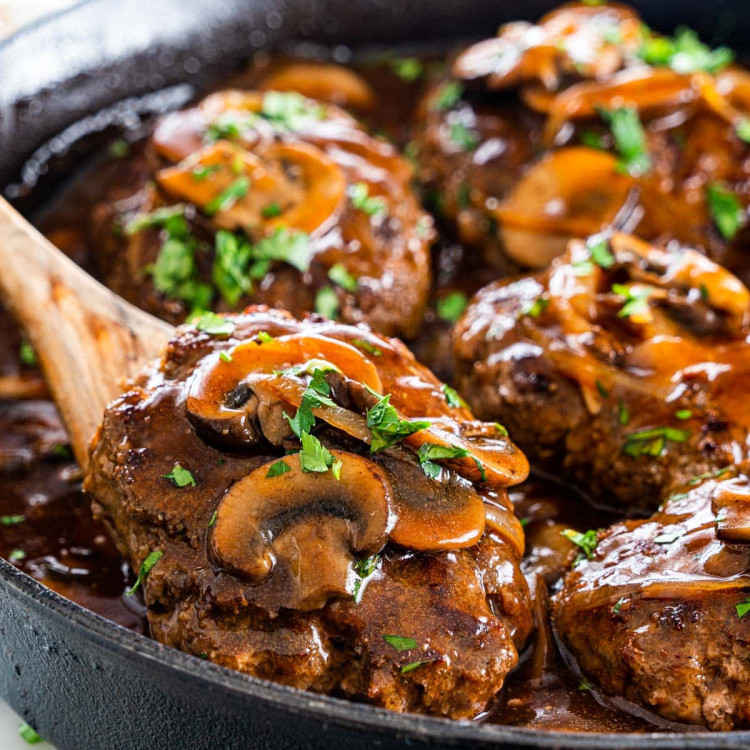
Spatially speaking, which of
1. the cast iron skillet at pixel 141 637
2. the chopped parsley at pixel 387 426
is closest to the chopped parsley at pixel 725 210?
the cast iron skillet at pixel 141 637

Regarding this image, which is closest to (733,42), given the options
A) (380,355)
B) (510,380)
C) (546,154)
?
(546,154)

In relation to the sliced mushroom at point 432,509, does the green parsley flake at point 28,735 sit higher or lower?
lower

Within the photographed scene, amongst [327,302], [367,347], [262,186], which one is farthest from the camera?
Result: [262,186]

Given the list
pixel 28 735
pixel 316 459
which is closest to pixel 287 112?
pixel 316 459

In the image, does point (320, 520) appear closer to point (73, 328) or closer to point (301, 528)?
point (301, 528)

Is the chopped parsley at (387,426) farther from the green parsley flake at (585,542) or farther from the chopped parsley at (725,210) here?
the chopped parsley at (725,210)

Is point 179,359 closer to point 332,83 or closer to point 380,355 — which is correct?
point 380,355
